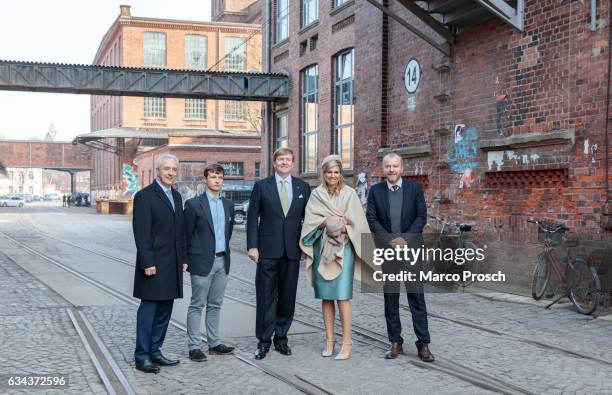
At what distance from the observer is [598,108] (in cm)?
995

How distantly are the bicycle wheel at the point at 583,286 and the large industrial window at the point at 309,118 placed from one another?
45.7 ft

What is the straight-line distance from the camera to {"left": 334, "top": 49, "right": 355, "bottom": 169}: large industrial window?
19.9m

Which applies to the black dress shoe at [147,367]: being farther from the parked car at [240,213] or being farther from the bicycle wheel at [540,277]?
the parked car at [240,213]

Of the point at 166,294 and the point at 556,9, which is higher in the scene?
the point at 556,9

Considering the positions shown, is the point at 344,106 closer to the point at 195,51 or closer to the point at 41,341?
A: the point at 41,341

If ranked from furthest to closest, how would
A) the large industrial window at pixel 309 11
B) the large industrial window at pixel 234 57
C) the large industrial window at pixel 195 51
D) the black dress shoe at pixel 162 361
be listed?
the large industrial window at pixel 195 51, the large industrial window at pixel 234 57, the large industrial window at pixel 309 11, the black dress shoe at pixel 162 361

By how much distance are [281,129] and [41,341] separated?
1941 cm

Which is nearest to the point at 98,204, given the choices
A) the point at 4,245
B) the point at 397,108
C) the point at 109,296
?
the point at 4,245

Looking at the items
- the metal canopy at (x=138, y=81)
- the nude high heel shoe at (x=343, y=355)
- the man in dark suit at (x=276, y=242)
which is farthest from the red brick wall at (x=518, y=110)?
the metal canopy at (x=138, y=81)

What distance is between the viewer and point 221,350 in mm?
6504

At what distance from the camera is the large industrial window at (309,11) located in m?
22.7

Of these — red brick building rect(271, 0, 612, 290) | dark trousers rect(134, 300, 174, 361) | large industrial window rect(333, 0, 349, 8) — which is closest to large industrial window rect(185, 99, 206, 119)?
large industrial window rect(333, 0, 349, 8)

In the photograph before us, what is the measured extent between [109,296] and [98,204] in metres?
41.7

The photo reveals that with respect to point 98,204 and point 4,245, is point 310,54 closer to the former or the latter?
point 4,245
